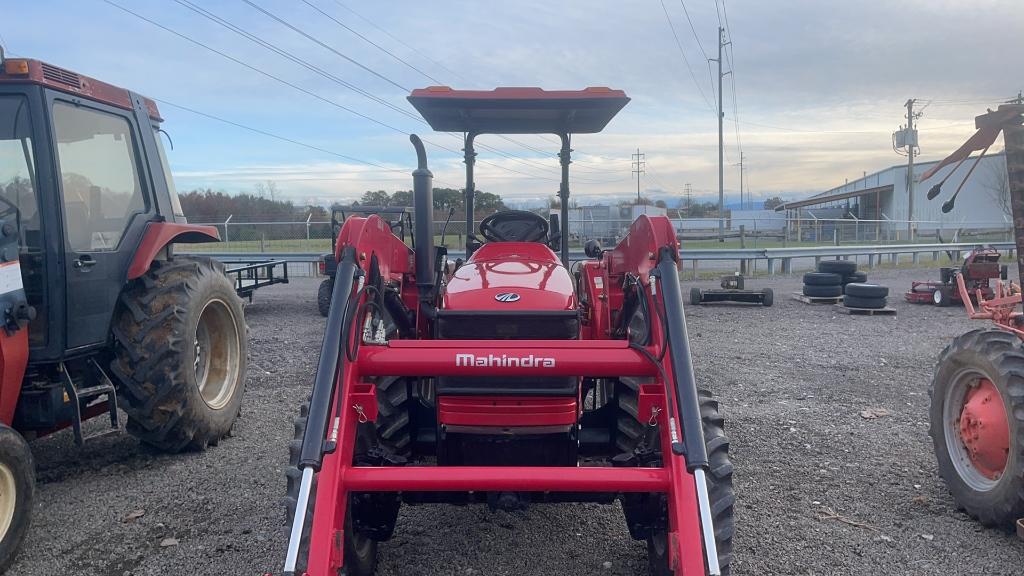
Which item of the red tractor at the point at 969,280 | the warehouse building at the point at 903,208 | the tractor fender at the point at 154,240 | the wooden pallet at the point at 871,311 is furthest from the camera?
the warehouse building at the point at 903,208

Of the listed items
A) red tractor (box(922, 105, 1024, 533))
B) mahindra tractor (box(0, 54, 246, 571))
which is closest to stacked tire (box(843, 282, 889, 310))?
red tractor (box(922, 105, 1024, 533))

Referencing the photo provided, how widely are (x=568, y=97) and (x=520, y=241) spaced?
3.25ft

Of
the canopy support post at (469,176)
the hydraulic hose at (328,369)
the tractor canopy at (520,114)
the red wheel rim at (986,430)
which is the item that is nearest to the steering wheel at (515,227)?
the tractor canopy at (520,114)

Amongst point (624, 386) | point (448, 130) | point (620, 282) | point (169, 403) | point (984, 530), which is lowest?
point (984, 530)

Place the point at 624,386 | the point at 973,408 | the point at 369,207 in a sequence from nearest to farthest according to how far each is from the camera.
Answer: the point at 624,386 < the point at 973,408 < the point at 369,207

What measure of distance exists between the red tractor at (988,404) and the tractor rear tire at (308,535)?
3.18 meters

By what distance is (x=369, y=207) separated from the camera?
35.5 ft

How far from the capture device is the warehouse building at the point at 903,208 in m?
25.8

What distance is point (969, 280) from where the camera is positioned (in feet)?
37.2

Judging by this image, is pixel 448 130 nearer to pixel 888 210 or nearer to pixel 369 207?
pixel 369 207

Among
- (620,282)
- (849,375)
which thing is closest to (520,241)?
(620,282)

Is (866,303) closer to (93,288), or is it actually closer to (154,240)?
(154,240)

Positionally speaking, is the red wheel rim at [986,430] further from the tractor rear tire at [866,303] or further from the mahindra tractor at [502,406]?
the tractor rear tire at [866,303]

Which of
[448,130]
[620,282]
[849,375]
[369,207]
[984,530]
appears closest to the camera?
[984,530]
